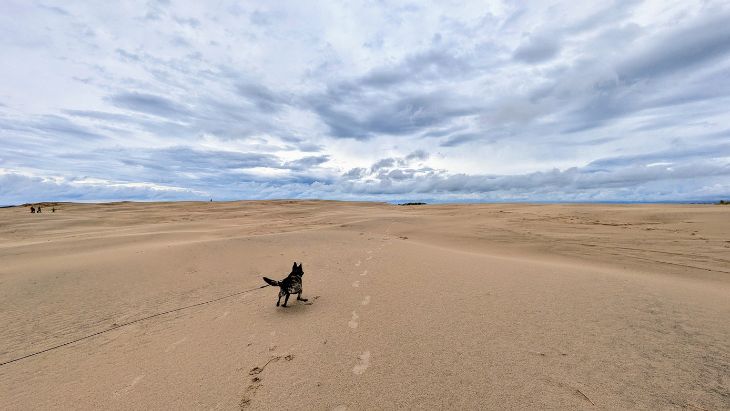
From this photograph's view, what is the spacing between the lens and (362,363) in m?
3.12

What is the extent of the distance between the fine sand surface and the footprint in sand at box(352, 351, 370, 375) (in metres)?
0.03

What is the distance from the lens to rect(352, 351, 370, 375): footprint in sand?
2.98m

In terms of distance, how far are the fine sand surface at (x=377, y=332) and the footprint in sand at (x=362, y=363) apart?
3 centimetres

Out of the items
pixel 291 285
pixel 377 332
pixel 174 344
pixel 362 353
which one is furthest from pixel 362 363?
pixel 174 344

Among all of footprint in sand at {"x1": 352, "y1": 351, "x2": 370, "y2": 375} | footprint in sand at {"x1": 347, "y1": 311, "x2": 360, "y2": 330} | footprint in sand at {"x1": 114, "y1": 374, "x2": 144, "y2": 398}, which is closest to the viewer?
footprint in sand at {"x1": 114, "y1": 374, "x2": 144, "y2": 398}

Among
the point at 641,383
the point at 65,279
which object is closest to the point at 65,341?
the point at 65,279

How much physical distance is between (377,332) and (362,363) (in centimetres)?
70

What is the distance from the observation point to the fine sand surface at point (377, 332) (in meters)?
2.64

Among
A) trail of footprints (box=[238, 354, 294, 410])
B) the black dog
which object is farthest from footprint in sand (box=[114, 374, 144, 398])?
the black dog

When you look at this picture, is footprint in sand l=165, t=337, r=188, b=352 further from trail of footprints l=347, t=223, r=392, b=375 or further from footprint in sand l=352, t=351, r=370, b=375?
footprint in sand l=352, t=351, r=370, b=375

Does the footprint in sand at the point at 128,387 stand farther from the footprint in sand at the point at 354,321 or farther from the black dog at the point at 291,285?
the footprint in sand at the point at 354,321

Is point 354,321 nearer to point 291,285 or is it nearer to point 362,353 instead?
point 362,353

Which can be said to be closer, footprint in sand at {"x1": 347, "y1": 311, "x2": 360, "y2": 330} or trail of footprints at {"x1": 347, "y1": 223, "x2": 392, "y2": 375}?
trail of footprints at {"x1": 347, "y1": 223, "x2": 392, "y2": 375}

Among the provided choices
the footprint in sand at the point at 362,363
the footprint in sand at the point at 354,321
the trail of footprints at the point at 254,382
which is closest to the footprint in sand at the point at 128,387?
the trail of footprints at the point at 254,382
